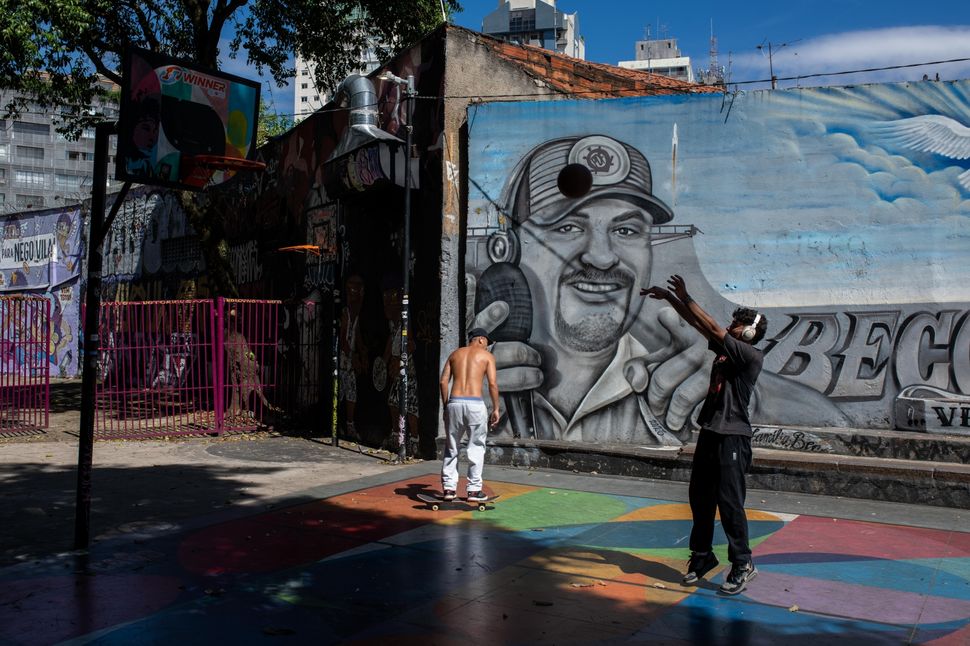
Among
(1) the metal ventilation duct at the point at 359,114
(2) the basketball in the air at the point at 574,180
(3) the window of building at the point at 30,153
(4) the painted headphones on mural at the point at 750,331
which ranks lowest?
(4) the painted headphones on mural at the point at 750,331

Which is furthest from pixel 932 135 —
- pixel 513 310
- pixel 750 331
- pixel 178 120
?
pixel 178 120

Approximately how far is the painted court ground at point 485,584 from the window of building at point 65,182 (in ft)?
293

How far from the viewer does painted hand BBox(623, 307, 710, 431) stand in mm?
10258

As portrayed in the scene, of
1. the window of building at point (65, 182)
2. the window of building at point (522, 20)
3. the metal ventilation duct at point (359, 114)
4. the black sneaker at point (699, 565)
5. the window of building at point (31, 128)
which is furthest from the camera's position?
the window of building at point (522, 20)

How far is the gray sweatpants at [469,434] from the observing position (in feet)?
26.3

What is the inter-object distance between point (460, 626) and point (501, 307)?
21.3 feet

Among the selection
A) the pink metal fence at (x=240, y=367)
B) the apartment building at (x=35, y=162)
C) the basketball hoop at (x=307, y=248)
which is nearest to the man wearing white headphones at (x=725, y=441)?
the basketball hoop at (x=307, y=248)

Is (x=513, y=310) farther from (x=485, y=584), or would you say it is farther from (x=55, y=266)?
(x=55, y=266)

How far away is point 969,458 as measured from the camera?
8727 millimetres

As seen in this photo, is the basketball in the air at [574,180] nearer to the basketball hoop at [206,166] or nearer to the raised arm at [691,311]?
the basketball hoop at [206,166]

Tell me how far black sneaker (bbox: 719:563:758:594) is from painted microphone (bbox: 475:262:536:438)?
5482 millimetres

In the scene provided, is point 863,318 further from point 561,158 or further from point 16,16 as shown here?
point 16,16

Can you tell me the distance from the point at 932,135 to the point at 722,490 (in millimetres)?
6377

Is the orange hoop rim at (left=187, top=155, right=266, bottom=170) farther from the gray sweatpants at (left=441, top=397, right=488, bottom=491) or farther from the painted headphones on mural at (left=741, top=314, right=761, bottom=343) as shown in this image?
the painted headphones on mural at (left=741, top=314, right=761, bottom=343)
